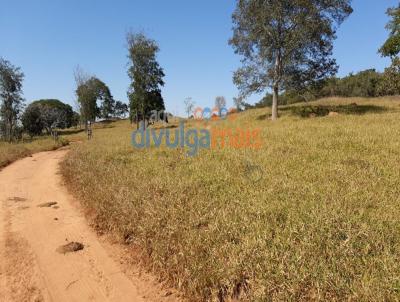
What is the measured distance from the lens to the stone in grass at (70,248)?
5188 millimetres

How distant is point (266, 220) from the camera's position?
4.55 metres

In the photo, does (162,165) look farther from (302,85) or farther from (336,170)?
(302,85)

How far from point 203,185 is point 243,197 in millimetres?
1331

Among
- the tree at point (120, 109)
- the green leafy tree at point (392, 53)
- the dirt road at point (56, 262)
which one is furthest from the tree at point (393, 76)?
the tree at point (120, 109)

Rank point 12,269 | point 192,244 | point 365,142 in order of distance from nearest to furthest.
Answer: point 192,244 < point 12,269 < point 365,142

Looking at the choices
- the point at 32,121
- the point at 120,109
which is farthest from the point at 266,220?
the point at 120,109

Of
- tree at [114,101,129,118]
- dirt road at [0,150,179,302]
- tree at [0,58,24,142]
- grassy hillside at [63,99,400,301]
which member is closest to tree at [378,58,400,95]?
grassy hillside at [63,99,400,301]

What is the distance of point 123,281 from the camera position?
4.25 m

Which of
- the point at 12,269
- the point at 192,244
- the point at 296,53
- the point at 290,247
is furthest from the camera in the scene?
the point at 296,53

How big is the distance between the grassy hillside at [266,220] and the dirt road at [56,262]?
43 centimetres

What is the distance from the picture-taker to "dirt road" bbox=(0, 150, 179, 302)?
13.0 ft

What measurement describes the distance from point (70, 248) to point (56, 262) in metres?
0.47

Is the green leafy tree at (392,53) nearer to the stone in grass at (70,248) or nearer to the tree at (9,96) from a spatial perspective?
the stone in grass at (70,248)

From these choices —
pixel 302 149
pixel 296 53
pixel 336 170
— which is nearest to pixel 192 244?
pixel 336 170
